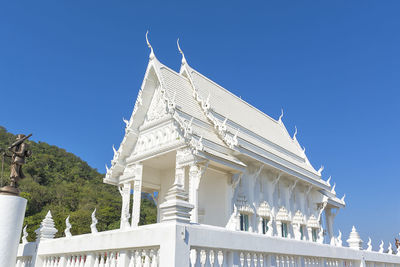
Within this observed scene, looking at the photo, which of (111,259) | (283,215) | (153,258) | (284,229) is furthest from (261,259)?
(284,229)

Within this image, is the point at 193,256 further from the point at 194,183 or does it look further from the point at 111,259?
the point at 194,183

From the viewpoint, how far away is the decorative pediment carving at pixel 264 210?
17.0 m

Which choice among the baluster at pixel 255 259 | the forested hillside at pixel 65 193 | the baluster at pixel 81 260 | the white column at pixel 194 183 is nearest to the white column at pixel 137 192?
the white column at pixel 194 183

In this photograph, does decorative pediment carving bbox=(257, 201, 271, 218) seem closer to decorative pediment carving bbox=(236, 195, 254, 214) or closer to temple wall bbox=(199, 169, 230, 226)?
decorative pediment carving bbox=(236, 195, 254, 214)

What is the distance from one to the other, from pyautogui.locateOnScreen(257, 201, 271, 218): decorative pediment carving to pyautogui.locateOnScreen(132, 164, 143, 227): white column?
5.35 metres

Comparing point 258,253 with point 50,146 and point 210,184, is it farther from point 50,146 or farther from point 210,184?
point 50,146

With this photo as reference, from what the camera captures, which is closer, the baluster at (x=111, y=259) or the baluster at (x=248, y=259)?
the baluster at (x=111, y=259)

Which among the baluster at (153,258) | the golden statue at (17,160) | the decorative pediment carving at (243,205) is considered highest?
the decorative pediment carving at (243,205)

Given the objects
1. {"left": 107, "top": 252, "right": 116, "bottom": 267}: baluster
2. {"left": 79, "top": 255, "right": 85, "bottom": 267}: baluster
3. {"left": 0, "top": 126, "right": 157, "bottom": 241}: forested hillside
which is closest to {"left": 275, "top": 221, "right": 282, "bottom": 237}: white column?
{"left": 79, "top": 255, "right": 85, "bottom": 267}: baluster

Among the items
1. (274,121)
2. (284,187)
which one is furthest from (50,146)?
(284,187)

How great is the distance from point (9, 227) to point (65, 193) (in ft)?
125

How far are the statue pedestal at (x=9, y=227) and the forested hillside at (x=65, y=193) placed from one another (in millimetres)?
25358

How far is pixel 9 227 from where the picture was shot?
7.87 metres

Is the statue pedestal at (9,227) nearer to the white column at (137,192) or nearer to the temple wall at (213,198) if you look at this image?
the white column at (137,192)
